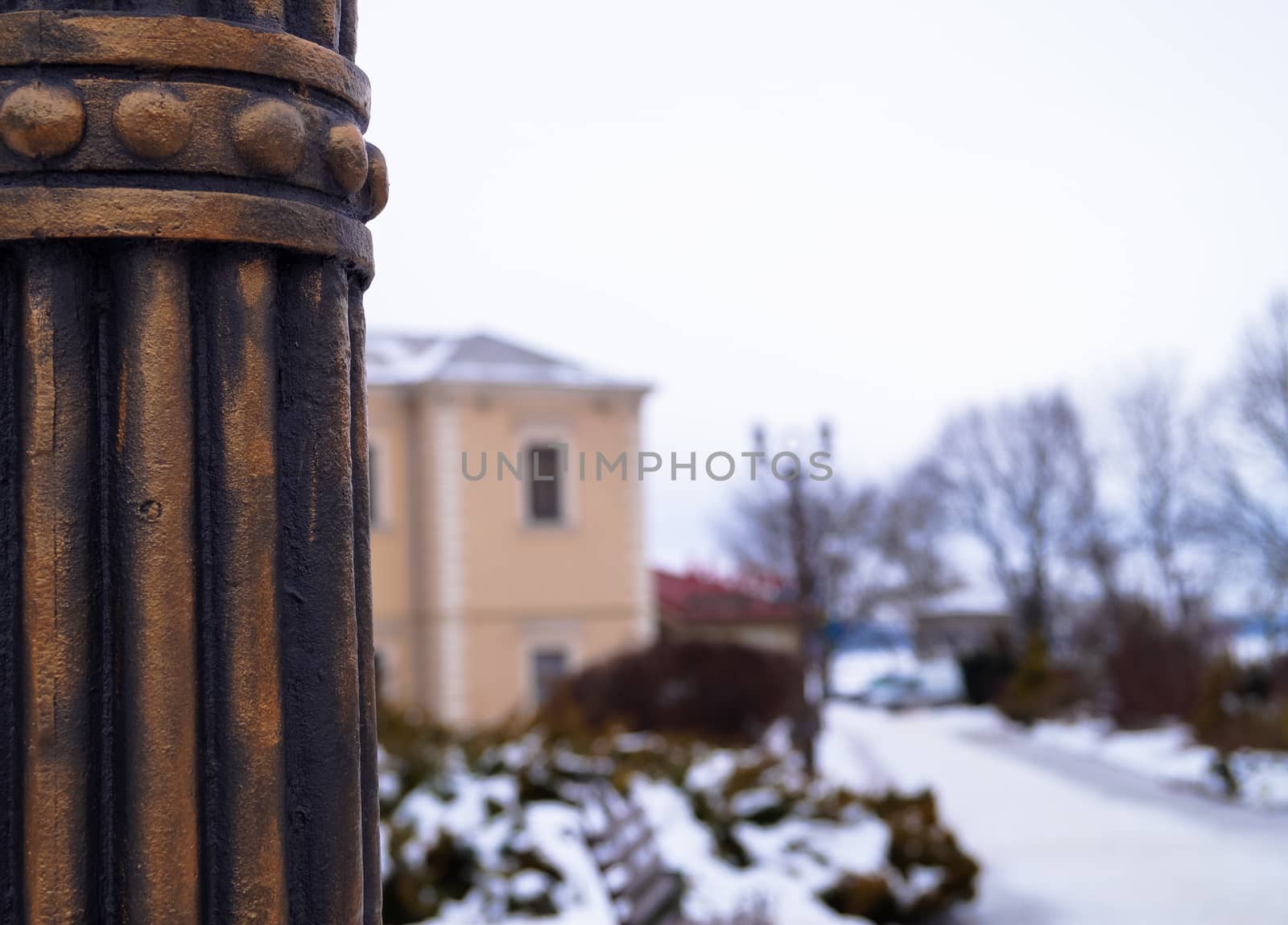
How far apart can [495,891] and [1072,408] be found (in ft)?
124

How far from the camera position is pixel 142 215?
1.40 m

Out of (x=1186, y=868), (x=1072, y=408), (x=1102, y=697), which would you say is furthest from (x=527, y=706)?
(x=1072, y=408)

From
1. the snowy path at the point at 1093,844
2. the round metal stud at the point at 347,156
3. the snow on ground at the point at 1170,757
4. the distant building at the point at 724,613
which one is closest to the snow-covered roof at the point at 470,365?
the distant building at the point at 724,613

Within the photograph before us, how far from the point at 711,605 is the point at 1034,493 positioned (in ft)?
57.9

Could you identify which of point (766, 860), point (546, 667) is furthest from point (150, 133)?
point (546, 667)

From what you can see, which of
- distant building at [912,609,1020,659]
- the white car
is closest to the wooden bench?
the white car

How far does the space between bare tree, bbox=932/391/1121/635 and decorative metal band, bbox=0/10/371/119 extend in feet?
128

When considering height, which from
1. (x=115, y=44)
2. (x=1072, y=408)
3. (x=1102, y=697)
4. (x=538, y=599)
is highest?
(x=1072, y=408)

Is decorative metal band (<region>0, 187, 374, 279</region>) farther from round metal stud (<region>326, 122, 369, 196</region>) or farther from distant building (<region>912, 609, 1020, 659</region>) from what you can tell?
distant building (<region>912, 609, 1020, 659</region>)

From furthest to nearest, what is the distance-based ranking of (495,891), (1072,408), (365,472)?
(1072,408) → (495,891) → (365,472)

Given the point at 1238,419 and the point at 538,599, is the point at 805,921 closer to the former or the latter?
the point at 538,599

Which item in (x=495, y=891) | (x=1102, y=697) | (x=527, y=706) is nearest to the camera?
(x=495, y=891)

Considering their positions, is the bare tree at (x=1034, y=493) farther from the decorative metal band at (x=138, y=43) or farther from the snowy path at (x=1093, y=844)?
the decorative metal band at (x=138, y=43)

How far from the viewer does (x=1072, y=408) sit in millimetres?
41000
